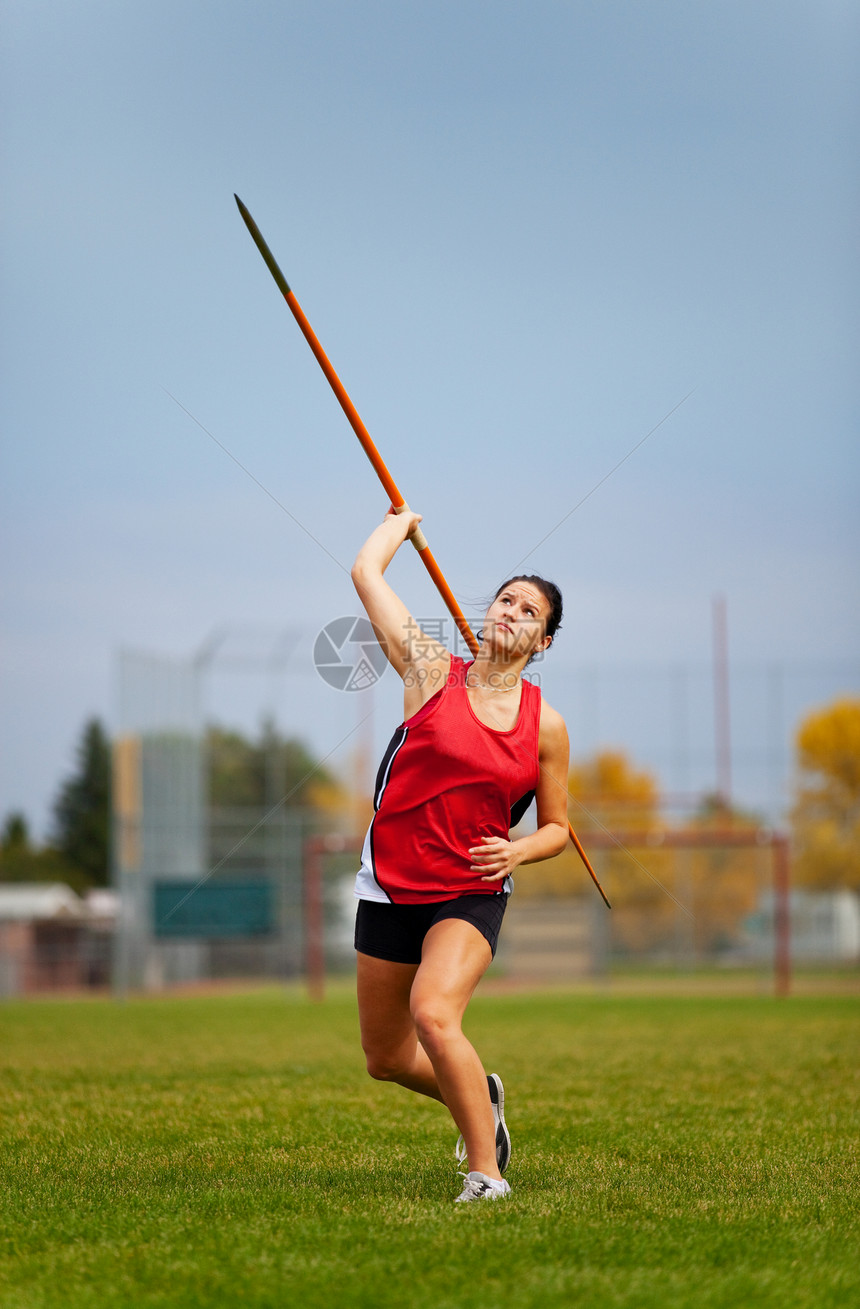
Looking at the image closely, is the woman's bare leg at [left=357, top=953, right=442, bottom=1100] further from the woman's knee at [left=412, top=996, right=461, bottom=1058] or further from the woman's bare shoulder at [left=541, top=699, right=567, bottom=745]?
the woman's bare shoulder at [left=541, top=699, right=567, bottom=745]

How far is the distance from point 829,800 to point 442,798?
23596 mm

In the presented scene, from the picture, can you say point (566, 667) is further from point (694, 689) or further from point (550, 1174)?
point (550, 1174)

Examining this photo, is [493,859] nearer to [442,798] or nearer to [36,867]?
[442,798]

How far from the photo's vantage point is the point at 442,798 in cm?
423

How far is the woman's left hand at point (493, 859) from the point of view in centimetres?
421

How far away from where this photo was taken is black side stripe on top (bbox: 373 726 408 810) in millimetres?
4324

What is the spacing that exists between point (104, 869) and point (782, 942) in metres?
43.6

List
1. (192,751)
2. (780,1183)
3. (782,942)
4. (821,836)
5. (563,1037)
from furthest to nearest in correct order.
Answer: (192,751), (821,836), (782,942), (563,1037), (780,1183)

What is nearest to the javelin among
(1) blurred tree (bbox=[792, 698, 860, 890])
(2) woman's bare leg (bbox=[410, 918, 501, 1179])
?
(2) woman's bare leg (bbox=[410, 918, 501, 1179])

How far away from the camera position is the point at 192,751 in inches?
1070

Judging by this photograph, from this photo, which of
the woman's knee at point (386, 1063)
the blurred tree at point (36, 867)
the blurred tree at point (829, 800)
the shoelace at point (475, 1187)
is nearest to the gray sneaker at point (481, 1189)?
the shoelace at point (475, 1187)

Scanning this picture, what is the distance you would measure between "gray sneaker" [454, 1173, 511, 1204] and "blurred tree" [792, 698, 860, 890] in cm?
2169

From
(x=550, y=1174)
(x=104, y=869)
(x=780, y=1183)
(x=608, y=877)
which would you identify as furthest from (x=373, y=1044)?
(x=104, y=869)

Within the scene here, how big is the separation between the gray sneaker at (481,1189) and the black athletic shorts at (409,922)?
670mm
